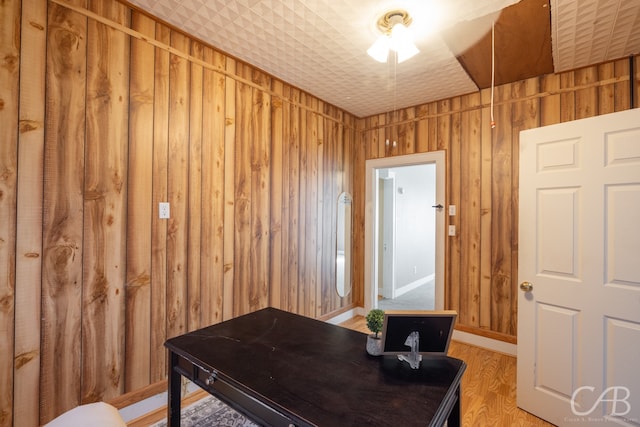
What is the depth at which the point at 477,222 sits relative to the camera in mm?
3057

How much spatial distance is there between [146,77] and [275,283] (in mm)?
1998

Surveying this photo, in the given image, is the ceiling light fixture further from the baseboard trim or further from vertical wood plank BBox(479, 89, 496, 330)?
the baseboard trim

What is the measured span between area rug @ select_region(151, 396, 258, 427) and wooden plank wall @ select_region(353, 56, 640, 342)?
245cm

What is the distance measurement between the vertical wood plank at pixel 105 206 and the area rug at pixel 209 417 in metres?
0.45

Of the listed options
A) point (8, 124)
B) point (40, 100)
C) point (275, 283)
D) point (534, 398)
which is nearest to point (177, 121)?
point (40, 100)

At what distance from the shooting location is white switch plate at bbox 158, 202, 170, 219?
202 cm

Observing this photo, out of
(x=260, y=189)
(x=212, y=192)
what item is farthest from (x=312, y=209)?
(x=212, y=192)

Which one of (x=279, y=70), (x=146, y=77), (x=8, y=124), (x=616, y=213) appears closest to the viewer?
(x=8, y=124)

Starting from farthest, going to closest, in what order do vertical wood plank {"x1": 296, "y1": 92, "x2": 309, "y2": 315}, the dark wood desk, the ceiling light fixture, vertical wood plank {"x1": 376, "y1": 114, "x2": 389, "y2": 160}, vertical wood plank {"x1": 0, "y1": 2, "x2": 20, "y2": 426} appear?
1. vertical wood plank {"x1": 376, "y1": 114, "x2": 389, "y2": 160}
2. vertical wood plank {"x1": 296, "y1": 92, "x2": 309, "y2": 315}
3. the ceiling light fixture
4. vertical wood plank {"x1": 0, "y1": 2, "x2": 20, "y2": 426}
5. the dark wood desk

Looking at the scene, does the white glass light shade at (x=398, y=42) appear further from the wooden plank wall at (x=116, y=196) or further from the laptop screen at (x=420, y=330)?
the laptop screen at (x=420, y=330)

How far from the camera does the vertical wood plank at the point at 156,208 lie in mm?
1984

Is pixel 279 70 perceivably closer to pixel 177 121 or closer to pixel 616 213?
pixel 177 121

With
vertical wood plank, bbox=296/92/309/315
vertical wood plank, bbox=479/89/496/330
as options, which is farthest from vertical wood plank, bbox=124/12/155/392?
vertical wood plank, bbox=479/89/496/330

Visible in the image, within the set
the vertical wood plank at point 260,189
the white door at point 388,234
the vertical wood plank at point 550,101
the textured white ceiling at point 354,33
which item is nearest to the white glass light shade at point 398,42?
the textured white ceiling at point 354,33
